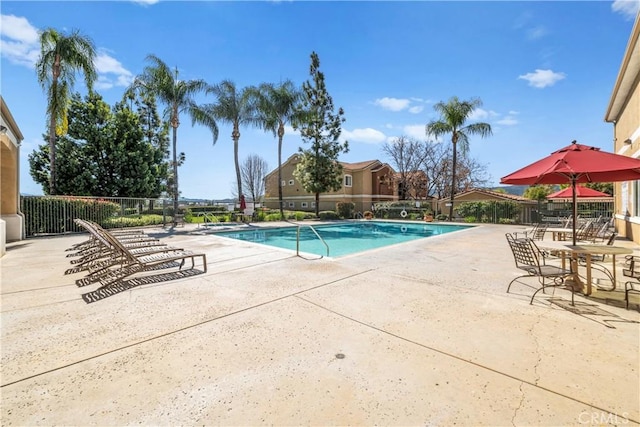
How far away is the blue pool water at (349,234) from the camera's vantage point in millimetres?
13332

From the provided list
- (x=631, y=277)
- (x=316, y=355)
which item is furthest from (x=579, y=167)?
(x=316, y=355)

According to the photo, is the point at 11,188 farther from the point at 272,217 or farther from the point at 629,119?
the point at 629,119

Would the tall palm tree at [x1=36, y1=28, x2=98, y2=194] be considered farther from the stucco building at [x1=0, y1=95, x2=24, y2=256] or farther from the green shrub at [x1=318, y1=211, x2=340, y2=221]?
the green shrub at [x1=318, y1=211, x2=340, y2=221]

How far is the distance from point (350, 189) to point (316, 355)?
1242 inches

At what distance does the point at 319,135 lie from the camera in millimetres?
26250

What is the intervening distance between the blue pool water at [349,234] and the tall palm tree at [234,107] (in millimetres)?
6743

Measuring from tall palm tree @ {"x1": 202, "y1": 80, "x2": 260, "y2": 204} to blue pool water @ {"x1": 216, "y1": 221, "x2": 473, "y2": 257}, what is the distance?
265 inches

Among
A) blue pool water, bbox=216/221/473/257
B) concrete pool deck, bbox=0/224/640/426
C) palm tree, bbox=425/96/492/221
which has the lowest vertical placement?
blue pool water, bbox=216/221/473/257

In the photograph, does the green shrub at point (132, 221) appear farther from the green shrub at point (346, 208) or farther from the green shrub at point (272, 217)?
the green shrub at point (346, 208)

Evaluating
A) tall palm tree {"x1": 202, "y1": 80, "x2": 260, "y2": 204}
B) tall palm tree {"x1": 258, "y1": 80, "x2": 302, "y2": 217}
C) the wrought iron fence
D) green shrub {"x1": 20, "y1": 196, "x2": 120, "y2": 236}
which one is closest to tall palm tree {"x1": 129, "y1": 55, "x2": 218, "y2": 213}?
tall palm tree {"x1": 202, "y1": 80, "x2": 260, "y2": 204}

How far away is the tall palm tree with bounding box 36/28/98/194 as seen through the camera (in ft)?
46.7

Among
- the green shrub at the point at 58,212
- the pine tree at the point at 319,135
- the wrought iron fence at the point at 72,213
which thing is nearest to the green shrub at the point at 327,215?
the pine tree at the point at 319,135

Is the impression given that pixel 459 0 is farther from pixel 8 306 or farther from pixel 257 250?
pixel 8 306

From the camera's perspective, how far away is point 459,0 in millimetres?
10930
